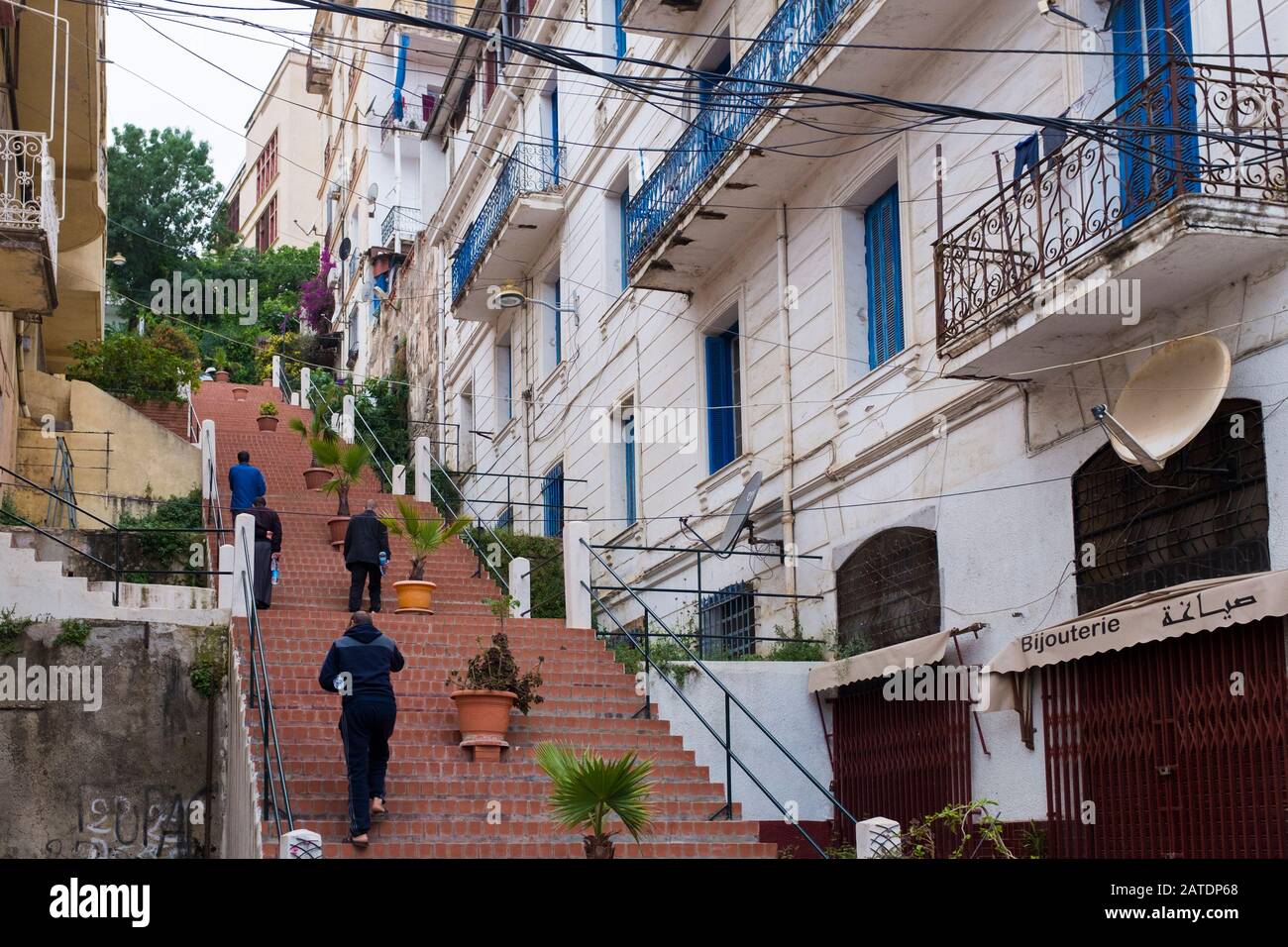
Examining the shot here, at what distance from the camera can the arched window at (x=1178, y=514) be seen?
10.3 metres

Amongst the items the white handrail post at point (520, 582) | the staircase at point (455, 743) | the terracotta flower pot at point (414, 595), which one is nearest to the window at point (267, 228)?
the white handrail post at point (520, 582)

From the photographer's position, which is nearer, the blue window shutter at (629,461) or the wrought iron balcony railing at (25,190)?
the wrought iron balcony railing at (25,190)

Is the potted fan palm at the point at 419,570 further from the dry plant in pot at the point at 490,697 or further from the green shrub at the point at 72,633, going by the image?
the green shrub at the point at 72,633

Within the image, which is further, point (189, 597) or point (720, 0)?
point (720, 0)

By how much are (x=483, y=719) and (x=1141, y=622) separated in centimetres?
579

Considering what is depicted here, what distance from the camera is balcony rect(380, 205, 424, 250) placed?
3794 cm

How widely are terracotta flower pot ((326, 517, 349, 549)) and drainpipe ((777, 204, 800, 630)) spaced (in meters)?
6.40

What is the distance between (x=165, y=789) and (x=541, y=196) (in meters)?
13.4

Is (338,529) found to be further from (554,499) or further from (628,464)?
(554,499)

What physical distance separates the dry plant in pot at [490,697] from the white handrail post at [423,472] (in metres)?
9.75

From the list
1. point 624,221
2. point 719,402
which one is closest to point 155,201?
point 624,221
